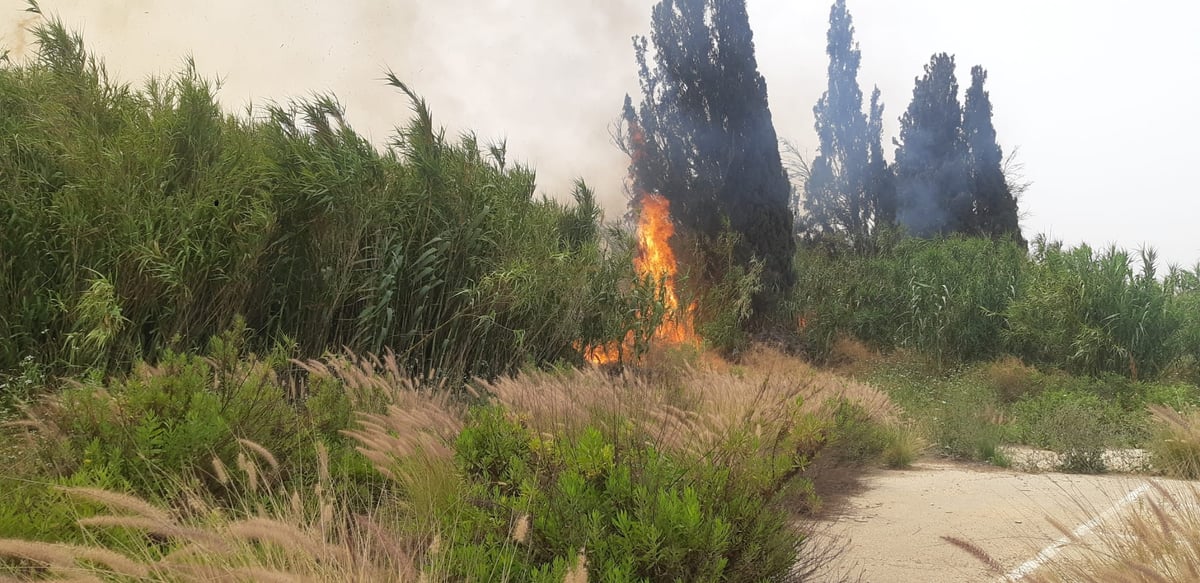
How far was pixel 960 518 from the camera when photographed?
215 inches

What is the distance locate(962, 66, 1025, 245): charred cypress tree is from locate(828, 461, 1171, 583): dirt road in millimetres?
23022

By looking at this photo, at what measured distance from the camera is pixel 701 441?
3.79 meters

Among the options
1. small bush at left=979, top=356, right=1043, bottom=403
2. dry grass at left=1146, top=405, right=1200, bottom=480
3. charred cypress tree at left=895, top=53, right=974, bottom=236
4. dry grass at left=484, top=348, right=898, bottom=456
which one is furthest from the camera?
charred cypress tree at left=895, top=53, right=974, bottom=236

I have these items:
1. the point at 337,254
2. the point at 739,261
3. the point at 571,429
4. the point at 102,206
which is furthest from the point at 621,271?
the point at 739,261

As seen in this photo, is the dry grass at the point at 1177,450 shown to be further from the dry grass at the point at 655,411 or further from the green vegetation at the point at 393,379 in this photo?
the dry grass at the point at 655,411

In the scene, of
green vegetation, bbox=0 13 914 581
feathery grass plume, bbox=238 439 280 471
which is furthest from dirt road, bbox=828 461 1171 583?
feathery grass plume, bbox=238 439 280 471

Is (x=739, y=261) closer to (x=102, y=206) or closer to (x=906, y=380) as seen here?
(x=906, y=380)

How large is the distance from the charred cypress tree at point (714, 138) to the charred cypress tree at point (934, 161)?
10.8 m

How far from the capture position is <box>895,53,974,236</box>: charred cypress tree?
96.4 ft

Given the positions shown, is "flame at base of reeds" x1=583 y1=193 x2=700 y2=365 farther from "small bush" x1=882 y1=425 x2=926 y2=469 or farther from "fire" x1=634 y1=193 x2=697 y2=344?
"small bush" x1=882 y1=425 x2=926 y2=469

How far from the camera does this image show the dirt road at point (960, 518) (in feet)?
13.8

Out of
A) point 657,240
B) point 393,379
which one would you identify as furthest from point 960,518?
point 657,240

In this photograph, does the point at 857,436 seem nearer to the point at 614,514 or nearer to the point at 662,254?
the point at 614,514

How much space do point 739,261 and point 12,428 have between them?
16667 millimetres
